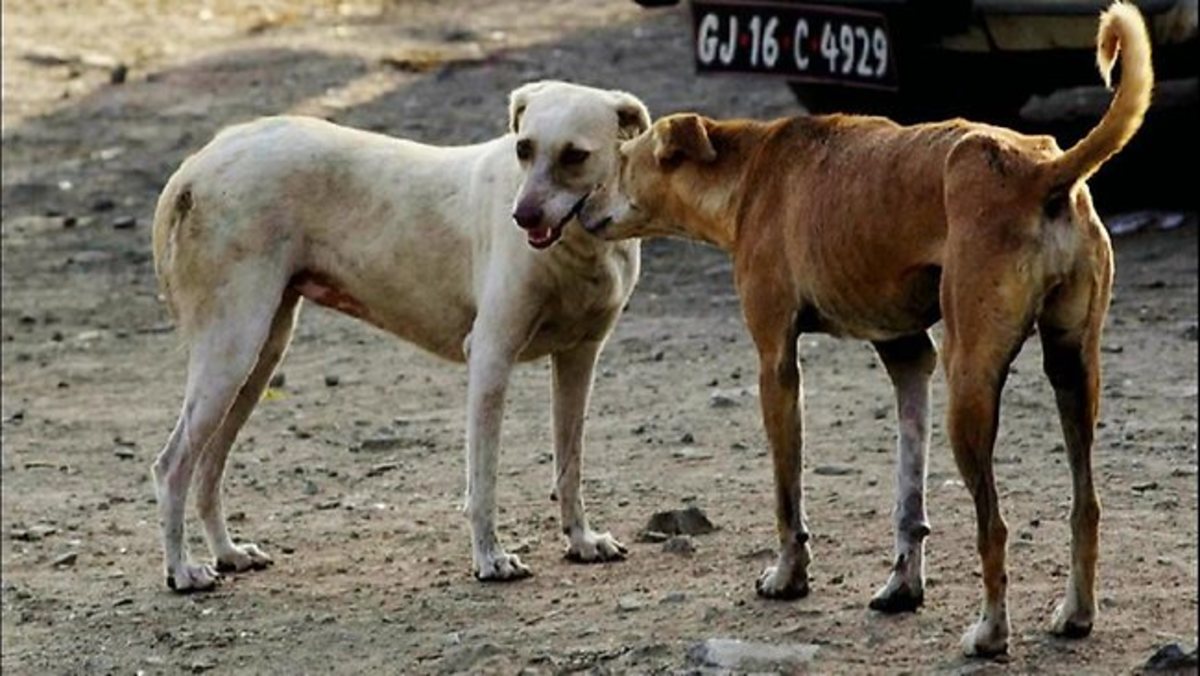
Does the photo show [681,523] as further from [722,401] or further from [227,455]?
[722,401]

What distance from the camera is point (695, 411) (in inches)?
334

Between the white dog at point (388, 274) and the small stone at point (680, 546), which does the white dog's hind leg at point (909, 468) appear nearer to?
the small stone at point (680, 546)

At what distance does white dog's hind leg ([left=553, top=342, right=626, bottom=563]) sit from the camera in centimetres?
689

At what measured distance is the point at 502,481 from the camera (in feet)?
25.8

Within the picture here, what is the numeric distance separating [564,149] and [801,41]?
3126 mm

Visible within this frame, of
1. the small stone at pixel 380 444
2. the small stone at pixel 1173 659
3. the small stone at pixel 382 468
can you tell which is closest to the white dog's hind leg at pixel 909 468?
the small stone at pixel 1173 659

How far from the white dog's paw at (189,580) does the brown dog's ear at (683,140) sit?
5.14ft

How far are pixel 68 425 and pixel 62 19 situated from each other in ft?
22.9

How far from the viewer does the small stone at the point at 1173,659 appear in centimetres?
531

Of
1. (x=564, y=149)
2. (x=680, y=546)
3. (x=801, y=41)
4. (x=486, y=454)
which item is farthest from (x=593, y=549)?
(x=801, y=41)

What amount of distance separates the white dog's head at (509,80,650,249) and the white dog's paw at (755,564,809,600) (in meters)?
0.96

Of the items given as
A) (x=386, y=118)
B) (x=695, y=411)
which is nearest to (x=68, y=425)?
(x=695, y=411)

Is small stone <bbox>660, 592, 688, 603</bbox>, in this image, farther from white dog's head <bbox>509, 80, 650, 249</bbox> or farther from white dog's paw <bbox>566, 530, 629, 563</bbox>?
white dog's head <bbox>509, 80, 650, 249</bbox>

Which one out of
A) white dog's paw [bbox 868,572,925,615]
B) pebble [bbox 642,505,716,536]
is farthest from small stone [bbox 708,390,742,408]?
white dog's paw [bbox 868,572,925,615]
